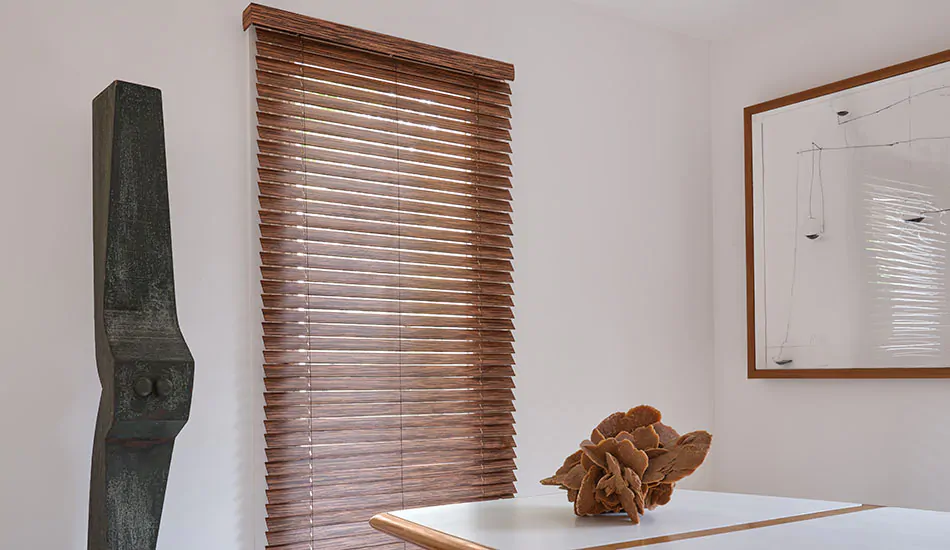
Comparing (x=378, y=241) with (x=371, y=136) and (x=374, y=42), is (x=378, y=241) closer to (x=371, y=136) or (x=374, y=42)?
(x=371, y=136)

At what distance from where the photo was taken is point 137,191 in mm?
1938

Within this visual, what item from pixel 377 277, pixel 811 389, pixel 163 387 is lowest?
pixel 811 389

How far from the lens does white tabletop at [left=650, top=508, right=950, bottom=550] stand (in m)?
1.29

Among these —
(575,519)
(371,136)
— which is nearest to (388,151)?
(371,136)

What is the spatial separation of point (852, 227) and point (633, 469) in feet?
6.41

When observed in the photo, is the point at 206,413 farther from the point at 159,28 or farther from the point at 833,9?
the point at 833,9

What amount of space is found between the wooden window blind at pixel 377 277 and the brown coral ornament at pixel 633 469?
1.13 m

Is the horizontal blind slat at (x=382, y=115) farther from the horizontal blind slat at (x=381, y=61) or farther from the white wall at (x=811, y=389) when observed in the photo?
the white wall at (x=811, y=389)

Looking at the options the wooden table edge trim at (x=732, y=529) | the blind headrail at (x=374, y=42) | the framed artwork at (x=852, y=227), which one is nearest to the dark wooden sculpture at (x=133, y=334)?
the blind headrail at (x=374, y=42)

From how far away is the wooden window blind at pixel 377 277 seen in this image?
8.24ft

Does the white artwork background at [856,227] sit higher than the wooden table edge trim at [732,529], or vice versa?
the white artwork background at [856,227]

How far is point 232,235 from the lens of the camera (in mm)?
2482

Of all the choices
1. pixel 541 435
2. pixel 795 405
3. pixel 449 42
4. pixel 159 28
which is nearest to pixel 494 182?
pixel 449 42

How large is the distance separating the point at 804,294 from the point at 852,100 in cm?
72
